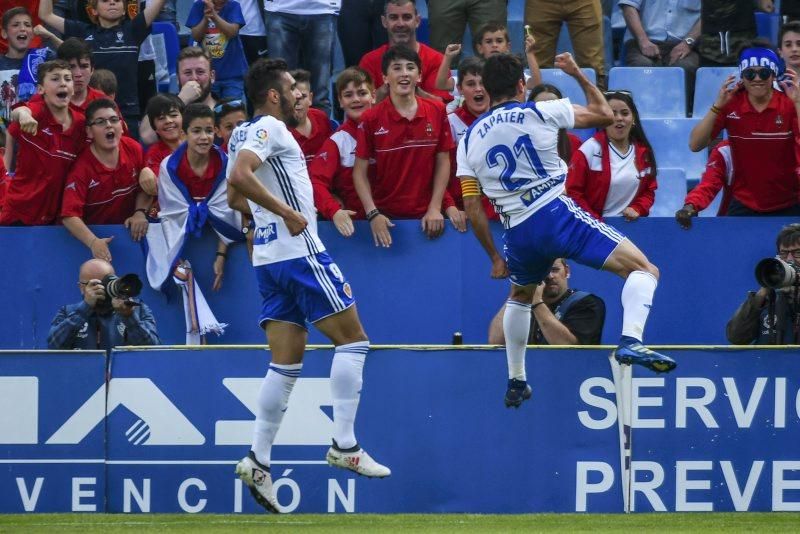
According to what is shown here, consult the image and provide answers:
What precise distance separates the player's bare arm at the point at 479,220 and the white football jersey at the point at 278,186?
1010mm

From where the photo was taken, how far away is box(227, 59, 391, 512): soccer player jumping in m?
7.86

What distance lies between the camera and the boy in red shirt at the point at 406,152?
1021cm

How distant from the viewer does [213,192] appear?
10.3 m

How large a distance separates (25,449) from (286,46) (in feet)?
16.6

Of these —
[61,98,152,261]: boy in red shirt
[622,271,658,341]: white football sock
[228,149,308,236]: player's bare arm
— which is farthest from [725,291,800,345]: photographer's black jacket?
[61,98,152,261]: boy in red shirt

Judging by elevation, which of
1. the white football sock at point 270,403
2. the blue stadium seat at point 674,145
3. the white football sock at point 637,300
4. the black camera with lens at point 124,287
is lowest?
the white football sock at point 270,403

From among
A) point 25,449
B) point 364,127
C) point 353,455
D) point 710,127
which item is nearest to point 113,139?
point 364,127

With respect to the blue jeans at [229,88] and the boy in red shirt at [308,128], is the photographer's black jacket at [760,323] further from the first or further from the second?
the blue jeans at [229,88]

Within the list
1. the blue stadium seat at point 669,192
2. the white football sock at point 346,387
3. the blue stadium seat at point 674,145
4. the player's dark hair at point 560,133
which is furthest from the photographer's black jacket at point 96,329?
the blue stadium seat at point 674,145

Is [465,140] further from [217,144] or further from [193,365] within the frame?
[217,144]

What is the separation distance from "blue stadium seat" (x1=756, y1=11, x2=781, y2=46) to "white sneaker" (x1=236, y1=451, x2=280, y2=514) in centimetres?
772

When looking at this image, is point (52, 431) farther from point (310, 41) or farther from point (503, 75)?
point (310, 41)

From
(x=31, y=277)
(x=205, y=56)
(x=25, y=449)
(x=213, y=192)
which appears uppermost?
(x=205, y=56)

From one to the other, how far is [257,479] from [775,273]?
10.8ft
